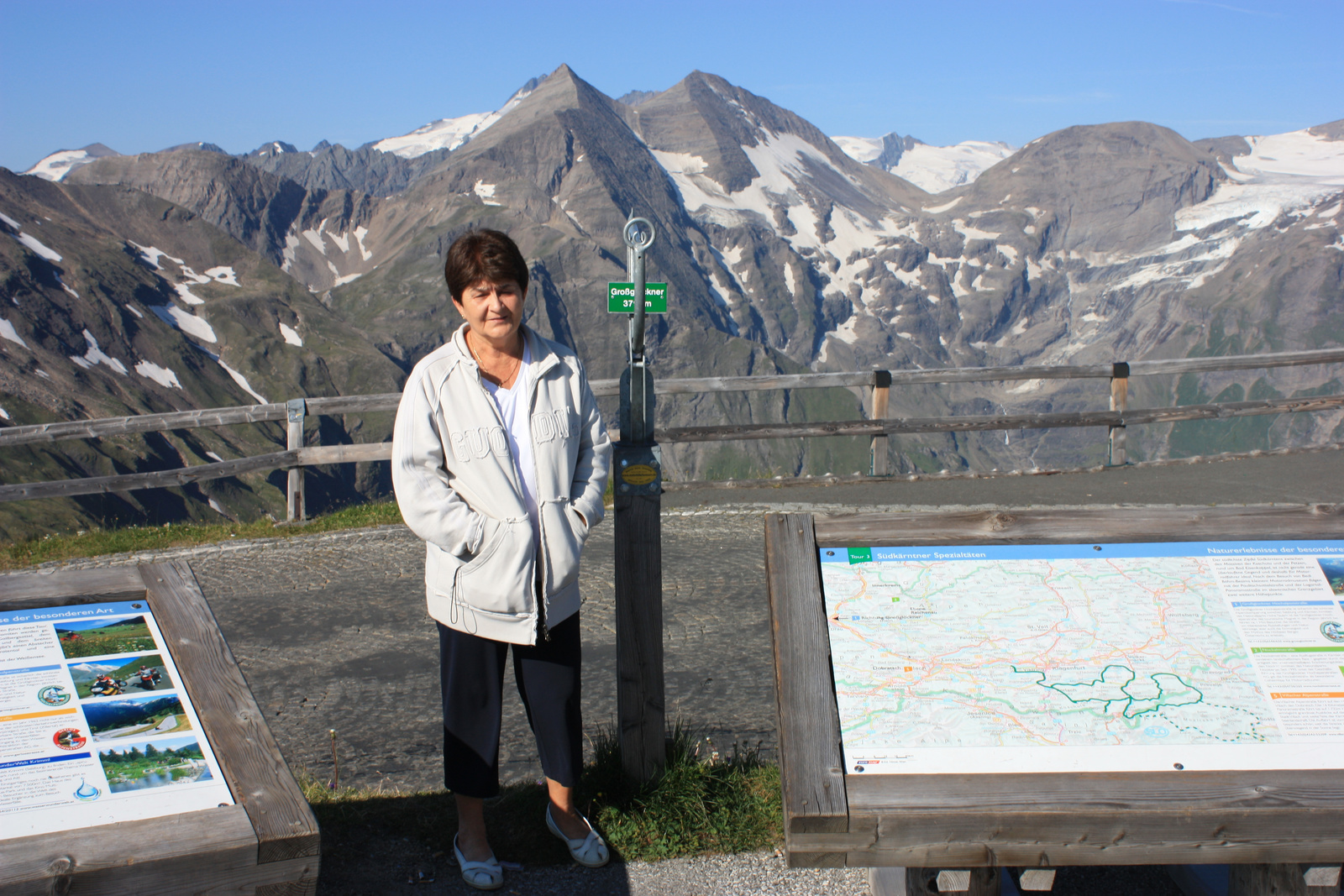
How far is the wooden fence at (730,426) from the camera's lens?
30.6ft

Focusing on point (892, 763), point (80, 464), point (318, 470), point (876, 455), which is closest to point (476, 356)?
point (892, 763)

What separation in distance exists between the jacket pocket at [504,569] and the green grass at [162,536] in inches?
261

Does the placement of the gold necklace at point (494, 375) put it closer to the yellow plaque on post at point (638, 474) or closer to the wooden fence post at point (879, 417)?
the yellow plaque on post at point (638, 474)

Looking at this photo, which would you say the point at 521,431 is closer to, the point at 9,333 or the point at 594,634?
the point at 594,634

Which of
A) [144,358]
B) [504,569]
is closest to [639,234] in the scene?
[504,569]

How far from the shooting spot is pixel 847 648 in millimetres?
2549

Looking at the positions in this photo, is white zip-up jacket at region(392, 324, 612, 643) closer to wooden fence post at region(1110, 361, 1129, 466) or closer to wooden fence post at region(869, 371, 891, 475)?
wooden fence post at region(869, 371, 891, 475)

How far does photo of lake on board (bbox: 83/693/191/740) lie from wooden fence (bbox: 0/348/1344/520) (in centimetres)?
537

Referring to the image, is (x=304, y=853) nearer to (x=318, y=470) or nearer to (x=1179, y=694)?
(x=1179, y=694)

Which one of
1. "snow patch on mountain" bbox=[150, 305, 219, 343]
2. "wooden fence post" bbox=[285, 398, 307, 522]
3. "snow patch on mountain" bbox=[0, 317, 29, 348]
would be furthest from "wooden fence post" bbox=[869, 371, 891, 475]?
"snow patch on mountain" bbox=[150, 305, 219, 343]

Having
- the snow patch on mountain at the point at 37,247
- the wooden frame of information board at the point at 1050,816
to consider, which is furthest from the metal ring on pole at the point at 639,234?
the snow patch on mountain at the point at 37,247

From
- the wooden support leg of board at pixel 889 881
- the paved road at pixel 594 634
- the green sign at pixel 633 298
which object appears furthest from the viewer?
the green sign at pixel 633 298

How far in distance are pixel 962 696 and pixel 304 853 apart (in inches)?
62.9

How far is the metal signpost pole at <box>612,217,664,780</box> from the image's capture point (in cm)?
335
